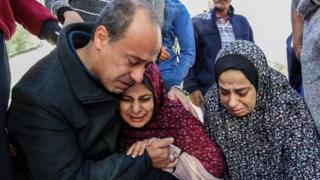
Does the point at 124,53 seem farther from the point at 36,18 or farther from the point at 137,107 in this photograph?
the point at 36,18

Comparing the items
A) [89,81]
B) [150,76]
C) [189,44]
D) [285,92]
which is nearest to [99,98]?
[89,81]

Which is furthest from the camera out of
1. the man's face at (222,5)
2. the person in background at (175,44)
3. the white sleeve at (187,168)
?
the man's face at (222,5)

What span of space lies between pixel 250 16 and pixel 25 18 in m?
3.00

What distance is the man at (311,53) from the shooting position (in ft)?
5.45

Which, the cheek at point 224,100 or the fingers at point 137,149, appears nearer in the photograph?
the fingers at point 137,149

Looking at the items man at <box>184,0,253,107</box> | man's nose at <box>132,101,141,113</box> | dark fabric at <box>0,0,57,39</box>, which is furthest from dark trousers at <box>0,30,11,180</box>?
man at <box>184,0,253,107</box>

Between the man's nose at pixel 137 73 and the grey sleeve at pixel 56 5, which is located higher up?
the grey sleeve at pixel 56 5

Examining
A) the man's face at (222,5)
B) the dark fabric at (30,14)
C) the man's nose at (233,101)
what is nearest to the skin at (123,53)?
the dark fabric at (30,14)

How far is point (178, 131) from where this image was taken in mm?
1834

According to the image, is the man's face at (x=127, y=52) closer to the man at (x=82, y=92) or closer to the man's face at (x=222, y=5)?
the man at (x=82, y=92)

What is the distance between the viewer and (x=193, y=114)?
190cm

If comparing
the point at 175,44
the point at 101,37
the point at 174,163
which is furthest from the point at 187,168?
the point at 175,44

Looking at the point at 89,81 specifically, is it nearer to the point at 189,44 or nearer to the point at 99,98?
the point at 99,98

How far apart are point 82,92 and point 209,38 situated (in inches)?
79.0
